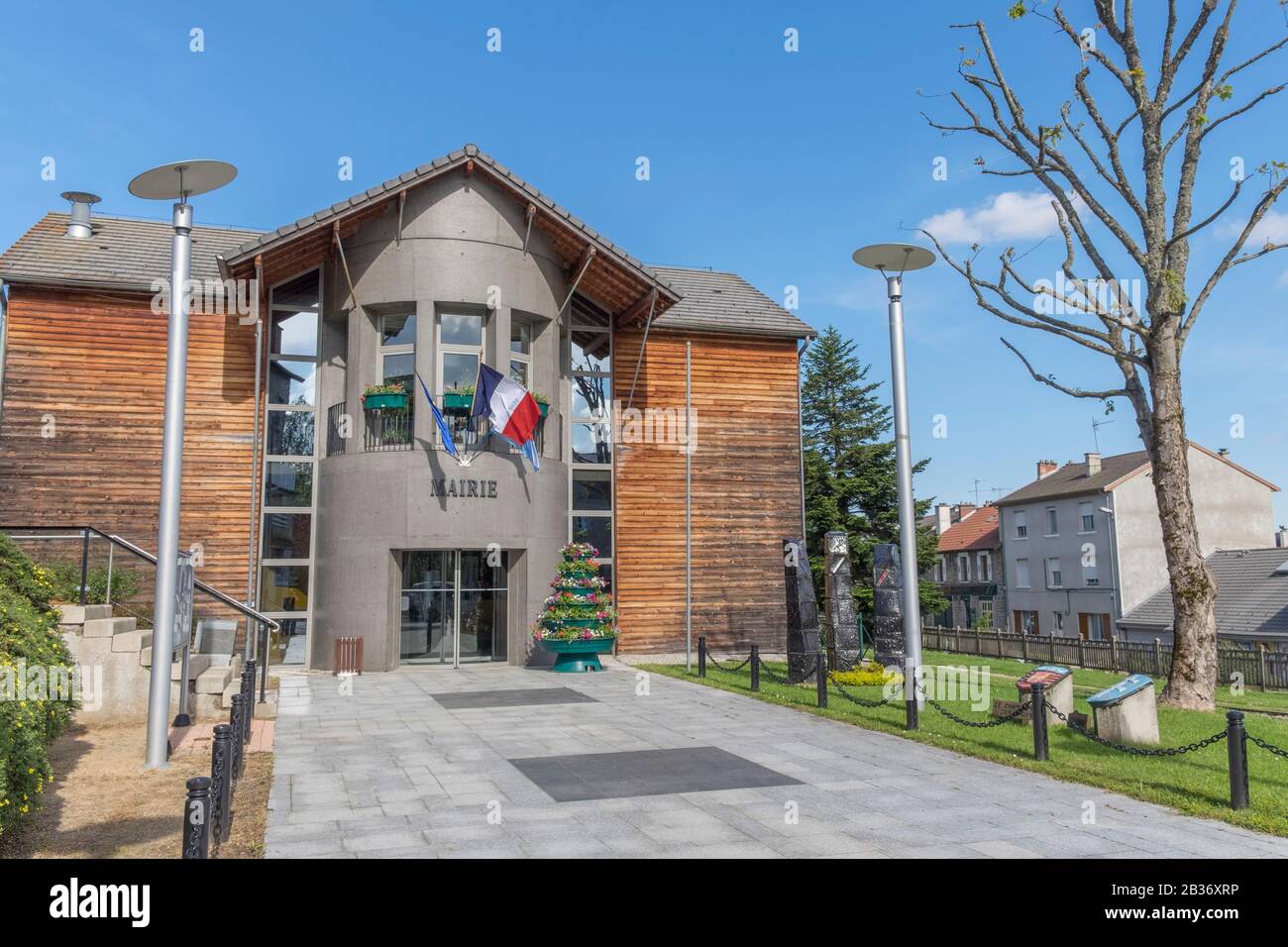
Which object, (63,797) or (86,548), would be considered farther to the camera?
(86,548)

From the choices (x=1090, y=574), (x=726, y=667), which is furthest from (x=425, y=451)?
(x=1090, y=574)

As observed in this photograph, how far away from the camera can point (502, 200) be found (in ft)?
67.6

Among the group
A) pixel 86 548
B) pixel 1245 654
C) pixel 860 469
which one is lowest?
pixel 1245 654

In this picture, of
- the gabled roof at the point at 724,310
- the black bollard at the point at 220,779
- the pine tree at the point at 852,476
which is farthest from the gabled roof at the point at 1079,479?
the black bollard at the point at 220,779

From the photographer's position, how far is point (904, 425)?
12781 mm

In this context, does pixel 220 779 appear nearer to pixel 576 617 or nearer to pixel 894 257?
pixel 894 257

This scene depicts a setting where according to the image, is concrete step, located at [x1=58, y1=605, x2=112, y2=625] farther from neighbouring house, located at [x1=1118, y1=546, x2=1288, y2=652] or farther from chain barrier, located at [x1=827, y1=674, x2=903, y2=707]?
neighbouring house, located at [x1=1118, y1=546, x2=1288, y2=652]

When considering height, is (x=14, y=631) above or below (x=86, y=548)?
below

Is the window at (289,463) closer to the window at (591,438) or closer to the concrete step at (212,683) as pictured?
the window at (591,438)

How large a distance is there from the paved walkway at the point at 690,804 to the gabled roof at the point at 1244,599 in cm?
2961

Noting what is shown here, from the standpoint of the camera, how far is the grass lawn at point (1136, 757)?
306 inches
